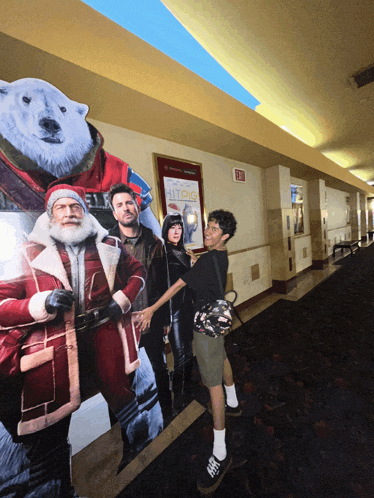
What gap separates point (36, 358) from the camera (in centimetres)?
116

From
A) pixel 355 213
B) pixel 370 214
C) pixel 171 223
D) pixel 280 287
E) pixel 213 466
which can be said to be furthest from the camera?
pixel 370 214

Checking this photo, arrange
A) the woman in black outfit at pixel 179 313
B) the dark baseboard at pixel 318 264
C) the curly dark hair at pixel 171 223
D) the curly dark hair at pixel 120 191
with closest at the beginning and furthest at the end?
the curly dark hair at pixel 120 191
the woman in black outfit at pixel 179 313
the curly dark hair at pixel 171 223
the dark baseboard at pixel 318 264

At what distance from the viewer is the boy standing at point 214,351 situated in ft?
4.04

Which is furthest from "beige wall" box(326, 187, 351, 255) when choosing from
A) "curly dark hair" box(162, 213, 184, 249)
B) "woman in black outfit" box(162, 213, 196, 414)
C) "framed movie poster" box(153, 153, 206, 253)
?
"woman in black outfit" box(162, 213, 196, 414)

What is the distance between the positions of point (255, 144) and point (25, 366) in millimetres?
3174

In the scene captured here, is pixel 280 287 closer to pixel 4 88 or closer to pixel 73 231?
pixel 73 231

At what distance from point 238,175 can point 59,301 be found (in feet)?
10.2

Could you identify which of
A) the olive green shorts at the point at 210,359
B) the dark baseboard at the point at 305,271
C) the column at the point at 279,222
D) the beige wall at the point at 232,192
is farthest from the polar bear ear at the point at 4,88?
the dark baseboard at the point at 305,271

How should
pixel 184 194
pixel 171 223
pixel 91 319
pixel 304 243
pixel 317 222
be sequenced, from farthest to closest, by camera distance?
pixel 317 222 → pixel 304 243 → pixel 184 194 → pixel 171 223 → pixel 91 319

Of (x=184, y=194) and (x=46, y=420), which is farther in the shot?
(x=184, y=194)

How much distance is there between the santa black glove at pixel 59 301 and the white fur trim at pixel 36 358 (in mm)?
228

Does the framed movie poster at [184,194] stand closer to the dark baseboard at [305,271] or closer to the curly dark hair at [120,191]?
the curly dark hair at [120,191]

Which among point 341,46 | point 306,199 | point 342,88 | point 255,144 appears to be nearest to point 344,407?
point 255,144

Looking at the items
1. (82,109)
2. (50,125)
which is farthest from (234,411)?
(82,109)
